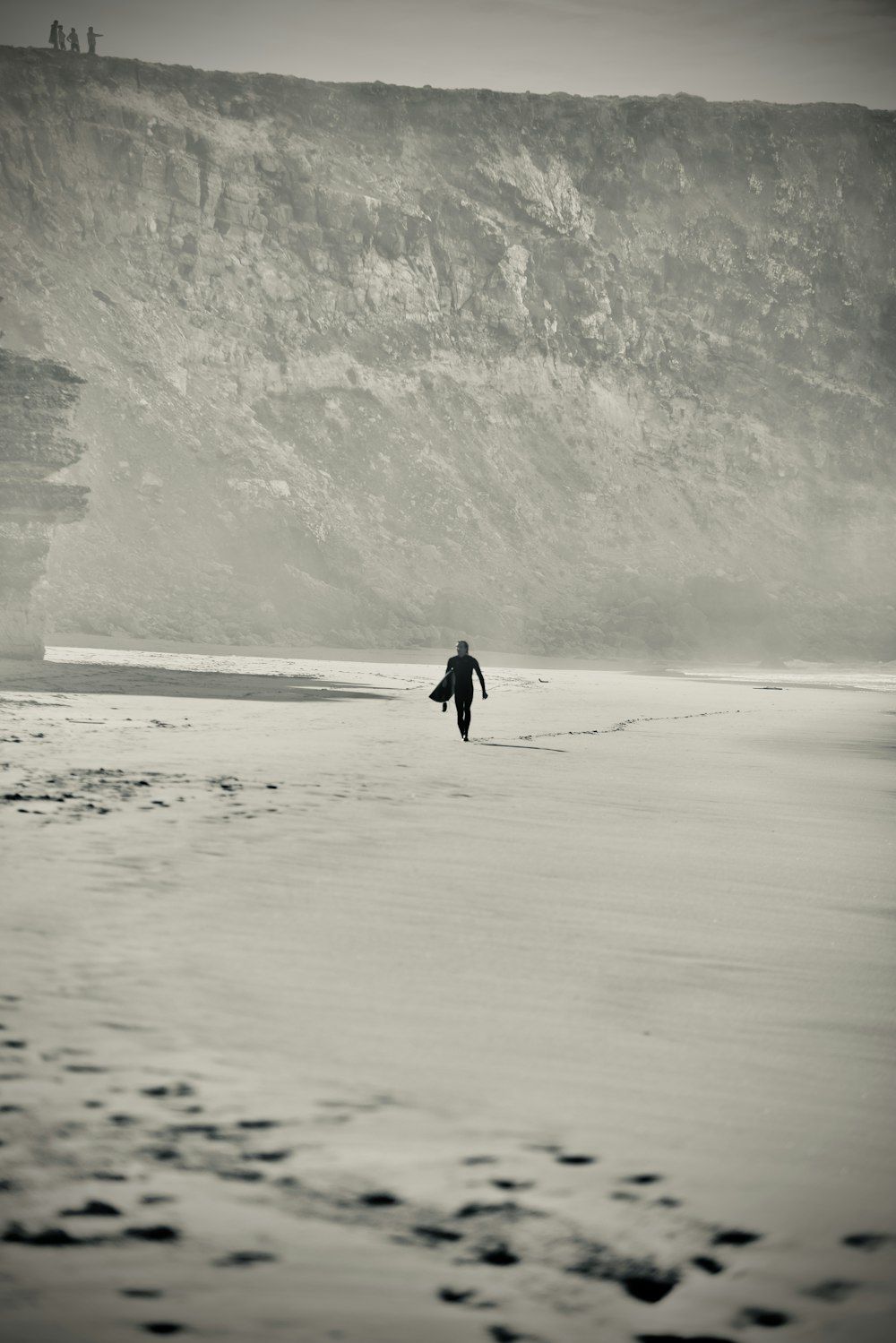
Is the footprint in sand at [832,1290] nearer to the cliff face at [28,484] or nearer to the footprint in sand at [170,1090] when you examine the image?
the footprint in sand at [170,1090]

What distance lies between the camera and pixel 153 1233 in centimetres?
337

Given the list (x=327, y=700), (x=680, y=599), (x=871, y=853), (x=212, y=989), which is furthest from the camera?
(x=680, y=599)

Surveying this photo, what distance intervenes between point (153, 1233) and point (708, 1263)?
1.35 meters

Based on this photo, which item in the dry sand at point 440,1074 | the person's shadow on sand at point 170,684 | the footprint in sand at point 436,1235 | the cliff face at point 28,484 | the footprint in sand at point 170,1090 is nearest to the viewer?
the dry sand at point 440,1074

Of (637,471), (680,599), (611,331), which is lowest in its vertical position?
(680,599)

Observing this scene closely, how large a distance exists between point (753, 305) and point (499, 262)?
18370mm

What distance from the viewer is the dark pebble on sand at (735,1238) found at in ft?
11.3

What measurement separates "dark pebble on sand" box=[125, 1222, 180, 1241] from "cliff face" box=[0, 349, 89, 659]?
34.5 meters

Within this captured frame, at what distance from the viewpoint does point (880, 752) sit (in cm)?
1933

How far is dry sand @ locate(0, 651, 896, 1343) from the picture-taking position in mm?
3193

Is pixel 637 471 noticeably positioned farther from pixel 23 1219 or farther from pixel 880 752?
pixel 23 1219

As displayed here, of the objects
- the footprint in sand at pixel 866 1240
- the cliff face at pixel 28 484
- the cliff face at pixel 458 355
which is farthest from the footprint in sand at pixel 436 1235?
the cliff face at pixel 458 355

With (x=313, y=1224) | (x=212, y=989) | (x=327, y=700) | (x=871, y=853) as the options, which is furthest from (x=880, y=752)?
(x=313, y=1224)

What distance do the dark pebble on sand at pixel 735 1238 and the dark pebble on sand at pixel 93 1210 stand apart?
1505 mm
